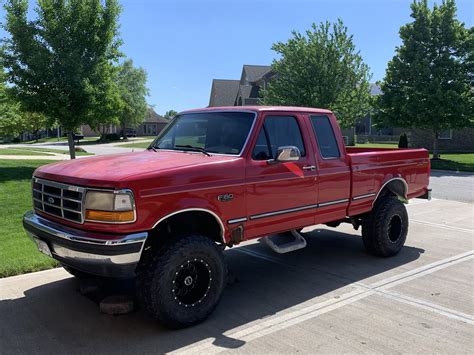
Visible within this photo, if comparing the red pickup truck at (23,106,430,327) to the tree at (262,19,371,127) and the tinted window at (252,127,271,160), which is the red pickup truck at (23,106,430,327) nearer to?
the tinted window at (252,127,271,160)

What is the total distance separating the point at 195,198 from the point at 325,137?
2.33m

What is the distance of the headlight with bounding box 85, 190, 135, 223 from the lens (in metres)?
3.80

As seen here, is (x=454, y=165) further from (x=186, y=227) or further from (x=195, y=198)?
(x=195, y=198)

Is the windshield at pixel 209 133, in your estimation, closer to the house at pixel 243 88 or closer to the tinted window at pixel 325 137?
the tinted window at pixel 325 137

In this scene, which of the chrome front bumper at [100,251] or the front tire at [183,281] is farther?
the front tire at [183,281]

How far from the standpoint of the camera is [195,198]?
4.22 meters

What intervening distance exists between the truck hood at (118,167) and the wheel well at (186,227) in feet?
1.61

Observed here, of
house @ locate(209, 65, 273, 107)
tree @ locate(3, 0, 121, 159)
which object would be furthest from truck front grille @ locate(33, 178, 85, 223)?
house @ locate(209, 65, 273, 107)

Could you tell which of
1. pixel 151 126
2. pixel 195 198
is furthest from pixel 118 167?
pixel 151 126

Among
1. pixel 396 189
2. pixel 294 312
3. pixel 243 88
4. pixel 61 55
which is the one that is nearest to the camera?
pixel 294 312

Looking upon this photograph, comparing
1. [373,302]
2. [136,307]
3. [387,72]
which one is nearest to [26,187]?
[136,307]

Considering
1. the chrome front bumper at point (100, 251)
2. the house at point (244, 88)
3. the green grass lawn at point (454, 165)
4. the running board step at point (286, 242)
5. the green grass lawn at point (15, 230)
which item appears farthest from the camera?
the house at point (244, 88)

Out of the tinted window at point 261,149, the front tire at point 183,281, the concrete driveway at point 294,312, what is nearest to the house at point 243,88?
the concrete driveway at point 294,312

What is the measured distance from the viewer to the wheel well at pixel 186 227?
173 inches
